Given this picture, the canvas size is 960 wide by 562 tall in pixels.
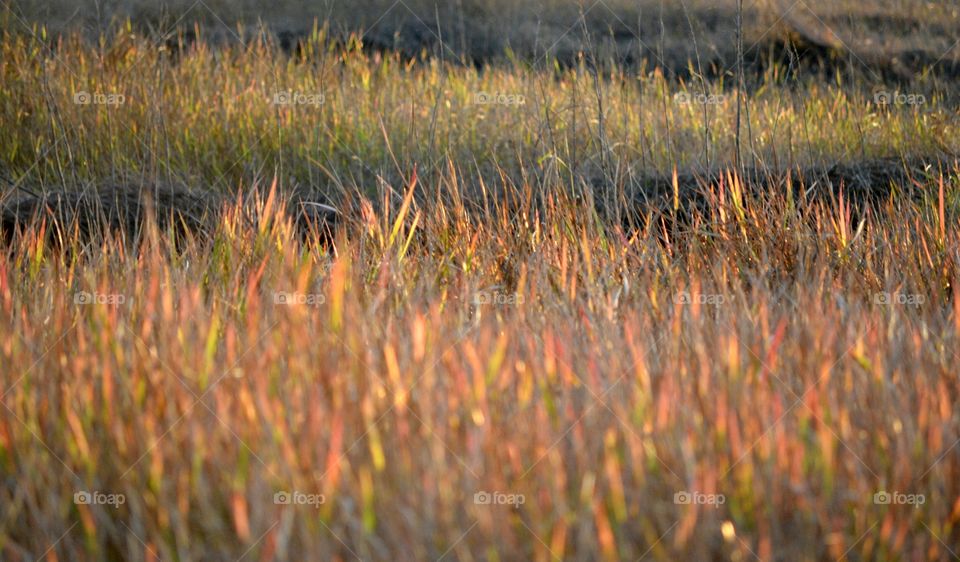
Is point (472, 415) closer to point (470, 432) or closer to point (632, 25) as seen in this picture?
point (470, 432)

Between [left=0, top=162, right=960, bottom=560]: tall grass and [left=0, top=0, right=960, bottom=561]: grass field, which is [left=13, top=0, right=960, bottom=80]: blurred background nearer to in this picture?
[left=0, top=0, right=960, bottom=561]: grass field

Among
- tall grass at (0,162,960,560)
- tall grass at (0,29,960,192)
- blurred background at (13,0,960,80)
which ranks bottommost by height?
tall grass at (0,162,960,560)

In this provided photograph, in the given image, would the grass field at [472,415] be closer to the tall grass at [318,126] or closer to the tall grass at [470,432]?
the tall grass at [470,432]

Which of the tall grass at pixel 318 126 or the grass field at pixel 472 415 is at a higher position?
the tall grass at pixel 318 126

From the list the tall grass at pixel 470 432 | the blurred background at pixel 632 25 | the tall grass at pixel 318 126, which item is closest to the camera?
the tall grass at pixel 470 432

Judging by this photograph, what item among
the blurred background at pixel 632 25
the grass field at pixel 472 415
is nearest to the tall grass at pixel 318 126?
the grass field at pixel 472 415

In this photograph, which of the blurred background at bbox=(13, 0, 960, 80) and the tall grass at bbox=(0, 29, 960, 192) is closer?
the tall grass at bbox=(0, 29, 960, 192)

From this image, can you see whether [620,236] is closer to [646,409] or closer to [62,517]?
[646,409]

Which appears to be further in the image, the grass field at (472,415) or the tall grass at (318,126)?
the tall grass at (318,126)

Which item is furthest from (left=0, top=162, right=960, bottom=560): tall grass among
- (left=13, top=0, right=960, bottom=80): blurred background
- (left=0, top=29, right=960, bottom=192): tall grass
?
(left=13, top=0, right=960, bottom=80): blurred background

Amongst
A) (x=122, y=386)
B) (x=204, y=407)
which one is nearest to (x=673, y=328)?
(x=204, y=407)

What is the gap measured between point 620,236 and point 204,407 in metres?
1.18

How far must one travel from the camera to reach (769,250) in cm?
234

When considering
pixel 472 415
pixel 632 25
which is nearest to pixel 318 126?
pixel 472 415
